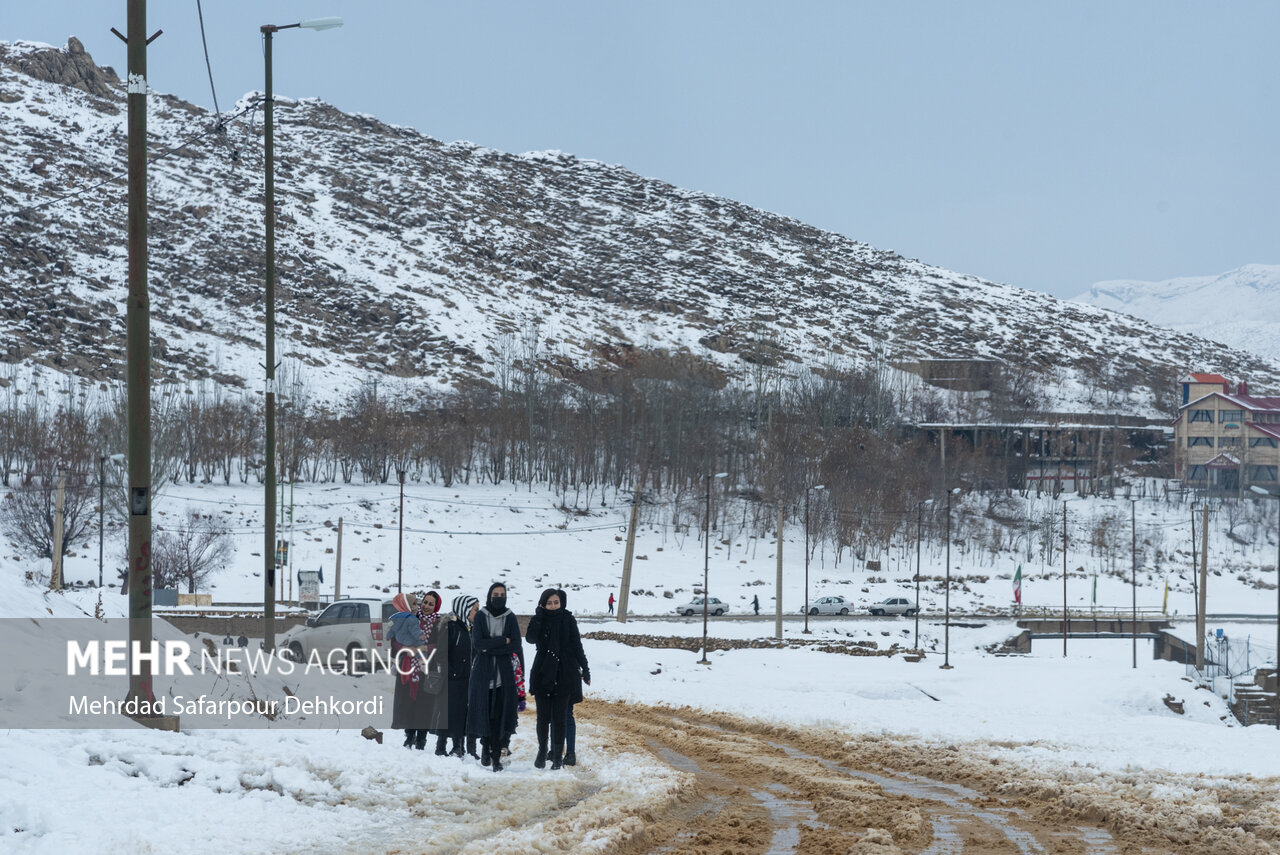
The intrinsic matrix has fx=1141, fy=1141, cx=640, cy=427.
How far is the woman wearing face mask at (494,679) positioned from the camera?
38.0ft

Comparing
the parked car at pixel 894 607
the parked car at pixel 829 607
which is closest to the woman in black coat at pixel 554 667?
the parked car at pixel 829 607

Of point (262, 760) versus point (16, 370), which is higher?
point (16, 370)

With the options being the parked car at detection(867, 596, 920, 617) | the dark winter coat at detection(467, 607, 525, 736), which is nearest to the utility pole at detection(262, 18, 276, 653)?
the dark winter coat at detection(467, 607, 525, 736)

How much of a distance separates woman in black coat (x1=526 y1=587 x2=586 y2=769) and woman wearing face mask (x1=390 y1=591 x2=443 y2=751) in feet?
5.03

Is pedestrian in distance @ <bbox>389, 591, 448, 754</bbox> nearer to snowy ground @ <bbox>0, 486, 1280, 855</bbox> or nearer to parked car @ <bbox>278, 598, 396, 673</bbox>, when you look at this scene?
snowy ground @ <bbox>0, 486, 1280, 855</bbox>

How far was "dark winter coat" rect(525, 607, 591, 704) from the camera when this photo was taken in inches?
460

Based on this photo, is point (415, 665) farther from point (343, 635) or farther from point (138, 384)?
point (343, 635)

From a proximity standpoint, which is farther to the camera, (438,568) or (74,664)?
(438,568)

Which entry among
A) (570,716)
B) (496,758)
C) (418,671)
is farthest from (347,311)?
(496,758)

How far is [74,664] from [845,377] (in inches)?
5002

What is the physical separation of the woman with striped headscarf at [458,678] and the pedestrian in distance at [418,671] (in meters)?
0.17

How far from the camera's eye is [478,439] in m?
104

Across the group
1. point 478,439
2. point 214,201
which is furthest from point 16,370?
point 214,201

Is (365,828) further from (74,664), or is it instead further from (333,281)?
(333,281)
